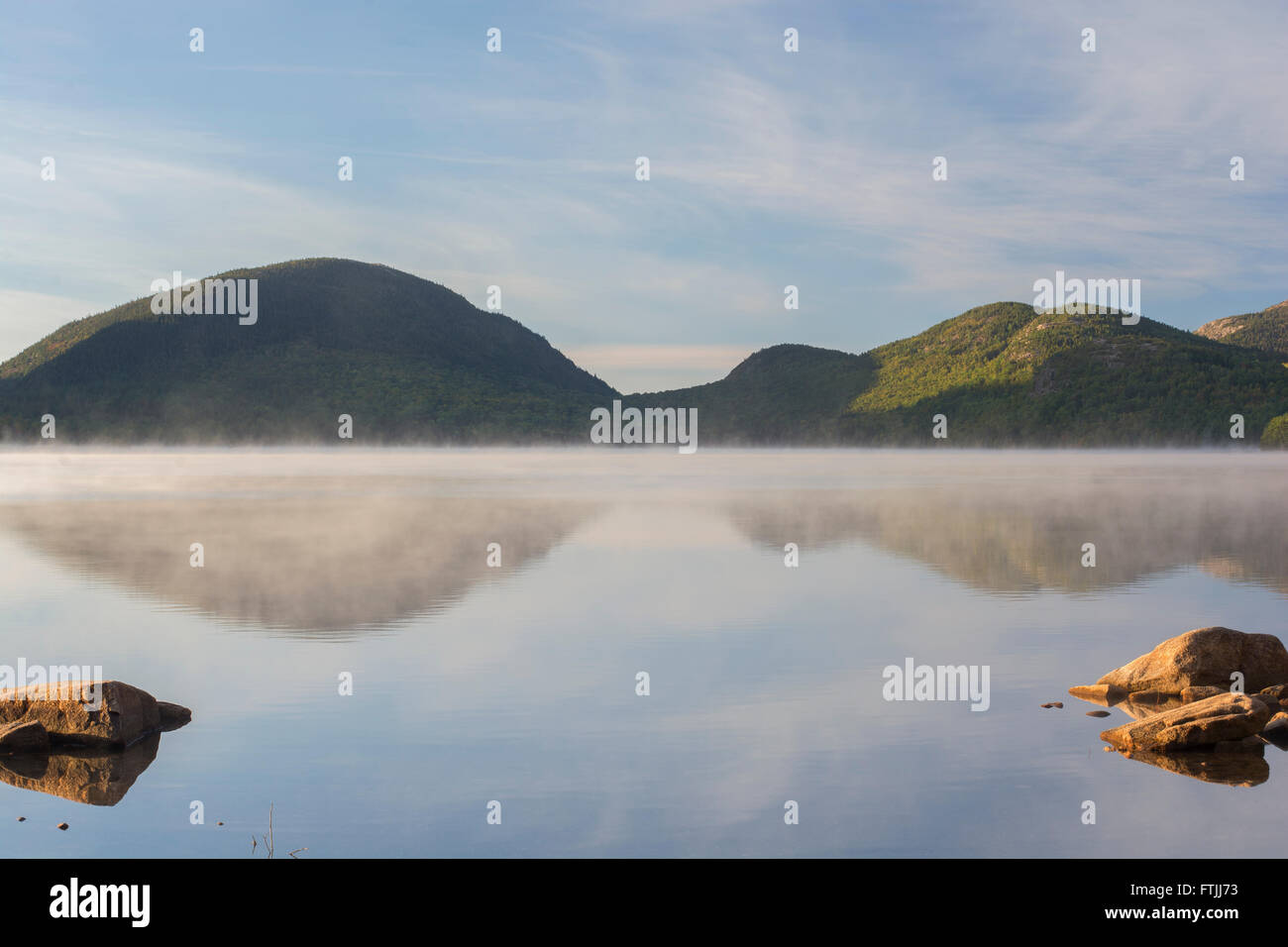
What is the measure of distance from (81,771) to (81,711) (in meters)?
0.79

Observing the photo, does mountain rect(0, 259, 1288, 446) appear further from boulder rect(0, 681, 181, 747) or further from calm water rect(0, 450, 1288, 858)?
boulder rect(0, 681, 181, 747)

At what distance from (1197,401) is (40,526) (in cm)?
16221

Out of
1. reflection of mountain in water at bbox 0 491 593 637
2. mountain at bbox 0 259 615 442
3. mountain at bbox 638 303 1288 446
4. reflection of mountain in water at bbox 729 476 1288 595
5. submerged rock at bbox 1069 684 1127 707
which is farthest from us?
mountain at bbox 0 259 615 442

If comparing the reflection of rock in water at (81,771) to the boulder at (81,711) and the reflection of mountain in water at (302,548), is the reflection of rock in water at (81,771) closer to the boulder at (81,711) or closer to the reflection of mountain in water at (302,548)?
the boulder at (81,711)

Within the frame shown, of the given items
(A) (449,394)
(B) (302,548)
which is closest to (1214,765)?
(B) (302,548)

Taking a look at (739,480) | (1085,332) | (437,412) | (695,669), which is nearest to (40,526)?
(695,669)

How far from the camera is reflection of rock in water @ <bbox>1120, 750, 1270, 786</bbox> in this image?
9.80m

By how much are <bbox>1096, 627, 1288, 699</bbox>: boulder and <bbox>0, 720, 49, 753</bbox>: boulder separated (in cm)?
1124

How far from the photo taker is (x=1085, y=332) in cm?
19275

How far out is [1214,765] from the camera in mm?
10172

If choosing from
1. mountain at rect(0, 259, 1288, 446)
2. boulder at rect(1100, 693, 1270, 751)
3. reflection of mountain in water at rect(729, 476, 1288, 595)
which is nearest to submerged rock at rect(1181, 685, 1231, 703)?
boulder at rect(1100, 693, 1270, 751)

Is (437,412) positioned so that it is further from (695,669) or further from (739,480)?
(695,669)

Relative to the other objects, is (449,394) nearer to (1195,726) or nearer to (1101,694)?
(1101,694)
